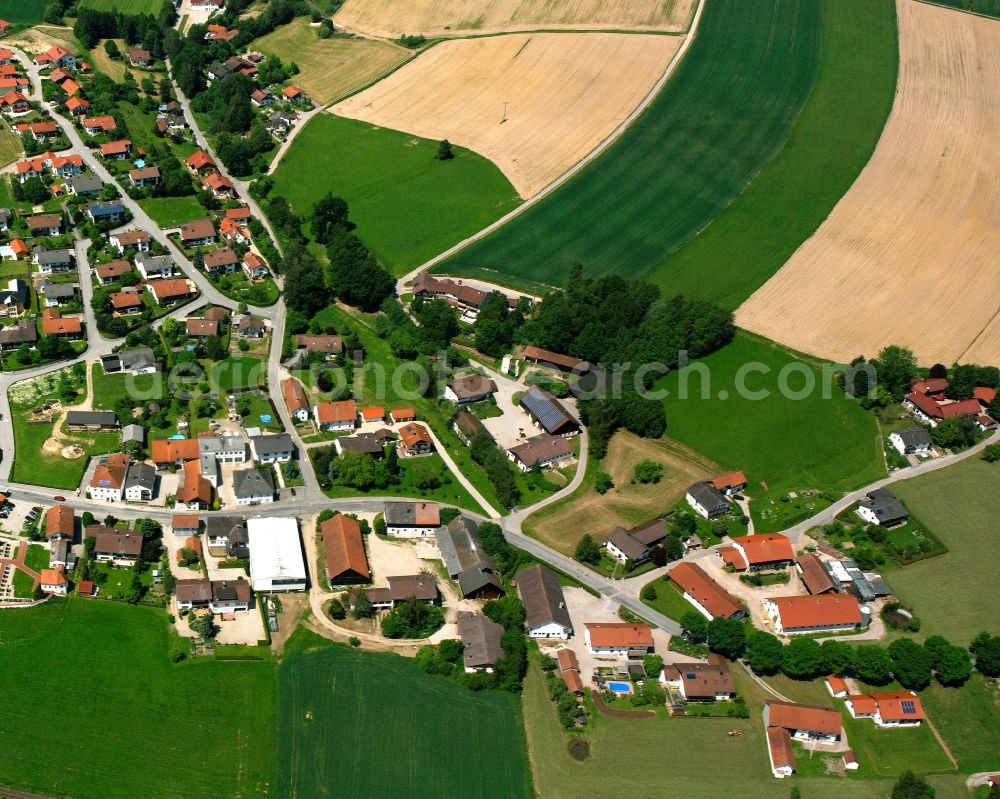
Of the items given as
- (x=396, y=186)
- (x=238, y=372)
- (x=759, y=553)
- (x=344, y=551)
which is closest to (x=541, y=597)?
(x=344, y=551)

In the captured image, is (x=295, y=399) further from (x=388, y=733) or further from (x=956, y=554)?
(x=956, y=554)

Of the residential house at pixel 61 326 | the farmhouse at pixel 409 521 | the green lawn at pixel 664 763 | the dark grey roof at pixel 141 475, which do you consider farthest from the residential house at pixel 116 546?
the green lawn at pixel 664 763

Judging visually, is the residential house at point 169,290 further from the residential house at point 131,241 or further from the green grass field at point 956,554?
the green grass field at point 956,554

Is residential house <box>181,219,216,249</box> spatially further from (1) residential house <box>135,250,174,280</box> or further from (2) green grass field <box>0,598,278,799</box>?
(2) green grass field <box>0,598,278,799</box>

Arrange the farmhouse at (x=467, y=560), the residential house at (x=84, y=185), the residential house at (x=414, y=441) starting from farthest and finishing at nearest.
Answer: the residential house at (x=84, y=185), the residential house at (x=414, y=441), the farmhouse at (x=467, y=560)

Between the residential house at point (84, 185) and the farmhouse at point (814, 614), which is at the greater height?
the farmhouse at point (814, 614)

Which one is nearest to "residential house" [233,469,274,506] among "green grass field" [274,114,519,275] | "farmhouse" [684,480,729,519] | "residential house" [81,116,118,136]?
"farmhouse" [684,480,729,519]
